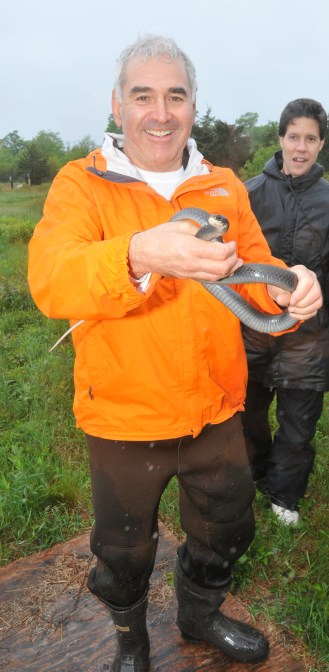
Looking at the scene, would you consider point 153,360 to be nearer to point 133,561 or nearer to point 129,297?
point 129,297

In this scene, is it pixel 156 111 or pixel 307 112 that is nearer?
pixel 156 111

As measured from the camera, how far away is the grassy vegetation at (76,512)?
2.92m

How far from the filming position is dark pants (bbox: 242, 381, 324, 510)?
3.56 meters

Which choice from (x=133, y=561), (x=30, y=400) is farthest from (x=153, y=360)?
(x=30, y=400)

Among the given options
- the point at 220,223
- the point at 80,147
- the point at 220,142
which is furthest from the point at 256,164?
the point at 220,223

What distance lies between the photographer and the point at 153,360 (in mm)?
1935

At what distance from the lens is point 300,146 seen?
11.2 ft

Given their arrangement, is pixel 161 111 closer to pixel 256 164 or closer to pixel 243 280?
pixel 243 280

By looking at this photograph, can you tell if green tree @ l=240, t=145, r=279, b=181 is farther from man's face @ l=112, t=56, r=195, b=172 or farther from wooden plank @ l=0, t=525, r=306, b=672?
man's face @ l=112, t=56, r=195, b=172

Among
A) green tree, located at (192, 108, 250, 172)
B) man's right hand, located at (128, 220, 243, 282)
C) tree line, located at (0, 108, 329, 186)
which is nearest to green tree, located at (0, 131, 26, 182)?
tree line, located at (0, 108, 329, 186)

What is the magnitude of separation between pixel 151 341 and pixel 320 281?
187cm

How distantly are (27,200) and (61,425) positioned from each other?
61.0ft

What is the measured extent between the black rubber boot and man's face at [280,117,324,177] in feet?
7.98

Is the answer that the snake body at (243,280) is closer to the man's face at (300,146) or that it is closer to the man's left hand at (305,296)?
the man's left hand at (305,296)
